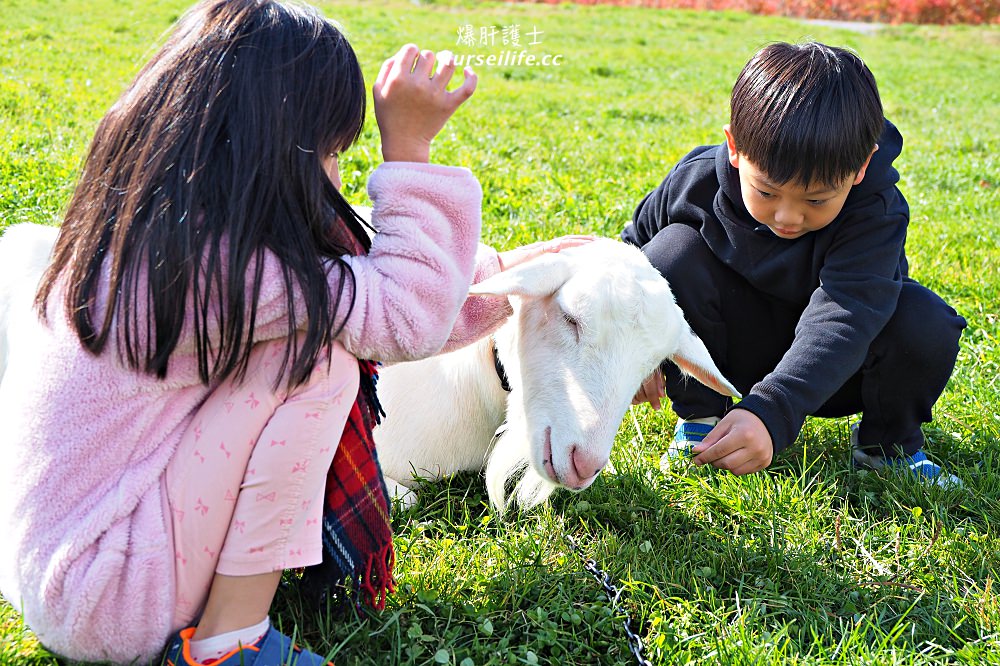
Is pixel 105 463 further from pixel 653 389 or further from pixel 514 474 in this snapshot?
pixel 653 389

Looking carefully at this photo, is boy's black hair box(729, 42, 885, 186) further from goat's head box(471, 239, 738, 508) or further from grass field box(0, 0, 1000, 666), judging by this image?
grass field box(0, 0, 1000, 666)

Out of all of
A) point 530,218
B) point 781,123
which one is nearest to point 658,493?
point 781,123

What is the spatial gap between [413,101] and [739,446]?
117 cm

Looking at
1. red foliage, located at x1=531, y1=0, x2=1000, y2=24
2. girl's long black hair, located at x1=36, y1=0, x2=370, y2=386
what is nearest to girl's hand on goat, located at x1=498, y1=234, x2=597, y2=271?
Answer: girl's long black hair, located at x1=36, y1=0, x2=370, y2=386

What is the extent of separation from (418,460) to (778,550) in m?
1.02

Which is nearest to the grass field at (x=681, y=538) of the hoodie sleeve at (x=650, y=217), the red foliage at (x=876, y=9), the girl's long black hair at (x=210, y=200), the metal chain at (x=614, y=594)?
the metal chain at (x=614, y=594)

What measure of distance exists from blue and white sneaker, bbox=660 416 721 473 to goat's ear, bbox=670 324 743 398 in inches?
15.6

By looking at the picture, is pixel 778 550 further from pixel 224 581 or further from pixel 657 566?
pixel 224 581

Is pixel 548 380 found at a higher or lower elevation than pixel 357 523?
higher

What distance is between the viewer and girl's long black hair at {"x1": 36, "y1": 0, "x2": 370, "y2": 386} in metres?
1.63

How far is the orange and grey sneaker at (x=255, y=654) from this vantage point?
1.74 meters

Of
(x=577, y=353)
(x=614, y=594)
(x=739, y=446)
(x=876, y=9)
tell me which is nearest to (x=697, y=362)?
(x=739, y=446)

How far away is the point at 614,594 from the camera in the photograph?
2.25 meters

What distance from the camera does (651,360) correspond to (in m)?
2.35
